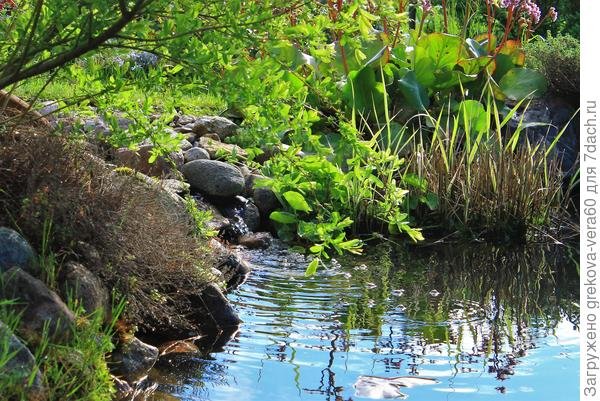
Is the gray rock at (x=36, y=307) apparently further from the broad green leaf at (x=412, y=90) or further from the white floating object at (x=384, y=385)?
the broad green leaf at (x=412, y=90)

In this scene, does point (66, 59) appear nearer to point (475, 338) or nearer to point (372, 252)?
point (475, 338)

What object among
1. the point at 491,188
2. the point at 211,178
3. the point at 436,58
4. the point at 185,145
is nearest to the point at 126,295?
the point at 211,178

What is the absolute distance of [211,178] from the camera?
7.25 m

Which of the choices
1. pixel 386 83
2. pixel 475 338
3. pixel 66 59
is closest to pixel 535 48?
pixel 386 83

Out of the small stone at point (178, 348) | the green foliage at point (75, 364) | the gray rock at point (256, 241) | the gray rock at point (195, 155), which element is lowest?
the gray rock at point (256, 241)

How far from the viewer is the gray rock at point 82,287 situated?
4.05 m

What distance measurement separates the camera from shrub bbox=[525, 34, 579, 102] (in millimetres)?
9539

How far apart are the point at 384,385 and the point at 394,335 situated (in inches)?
28.6

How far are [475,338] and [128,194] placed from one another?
1889 millimetres

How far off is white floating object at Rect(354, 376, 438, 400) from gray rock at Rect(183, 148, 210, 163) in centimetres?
376

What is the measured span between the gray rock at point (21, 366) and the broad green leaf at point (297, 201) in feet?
11.9

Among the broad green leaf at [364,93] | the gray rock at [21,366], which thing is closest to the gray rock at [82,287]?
the gray rock at [21,366]

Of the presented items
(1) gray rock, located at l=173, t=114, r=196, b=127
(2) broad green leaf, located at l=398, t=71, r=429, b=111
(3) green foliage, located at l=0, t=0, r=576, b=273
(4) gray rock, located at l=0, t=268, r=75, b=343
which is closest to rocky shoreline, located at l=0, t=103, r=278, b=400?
(4) gray rock, located at l=0, t=268, r=75, b=343

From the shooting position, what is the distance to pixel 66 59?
12.0 feet
